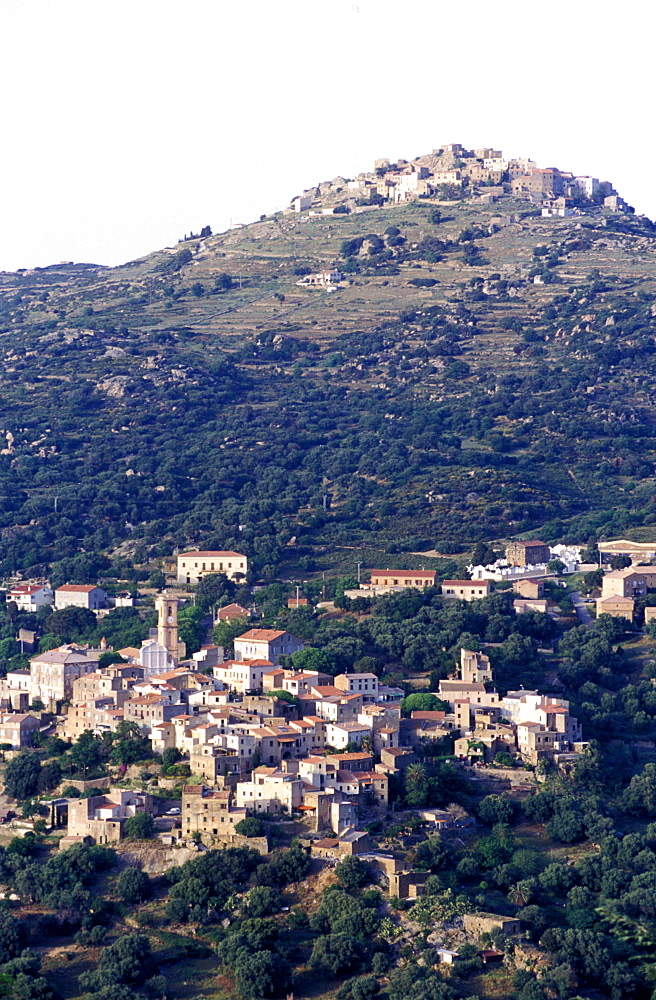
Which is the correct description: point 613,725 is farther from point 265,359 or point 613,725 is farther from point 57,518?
point 265,359

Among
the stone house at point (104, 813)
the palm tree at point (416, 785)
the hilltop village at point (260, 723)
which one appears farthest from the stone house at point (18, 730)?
the palm tree at point (416, 785)

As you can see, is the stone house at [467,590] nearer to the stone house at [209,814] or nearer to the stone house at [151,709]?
the stone house at [151,709]

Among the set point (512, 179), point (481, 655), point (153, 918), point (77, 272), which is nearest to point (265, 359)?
point (512, 179)

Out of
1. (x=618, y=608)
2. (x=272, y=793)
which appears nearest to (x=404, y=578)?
(x=618, y=608)

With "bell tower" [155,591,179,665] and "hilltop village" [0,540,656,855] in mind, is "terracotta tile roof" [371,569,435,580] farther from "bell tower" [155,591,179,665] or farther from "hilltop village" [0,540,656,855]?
"bell tower" [155,591,179,665]

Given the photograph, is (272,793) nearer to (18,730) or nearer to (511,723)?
(511,723)
